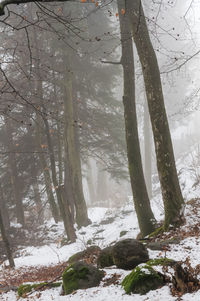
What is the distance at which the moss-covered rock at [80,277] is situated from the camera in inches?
173

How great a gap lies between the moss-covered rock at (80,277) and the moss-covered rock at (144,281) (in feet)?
2.59

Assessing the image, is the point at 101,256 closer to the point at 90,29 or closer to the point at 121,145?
the point at 121,145

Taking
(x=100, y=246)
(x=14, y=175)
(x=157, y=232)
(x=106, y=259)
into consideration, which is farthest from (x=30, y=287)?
(x=14, y=175)

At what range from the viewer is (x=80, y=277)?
4523mm

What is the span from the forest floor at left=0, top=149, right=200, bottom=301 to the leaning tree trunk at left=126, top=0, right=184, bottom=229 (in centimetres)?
50

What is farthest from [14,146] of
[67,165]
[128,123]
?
[128,123]

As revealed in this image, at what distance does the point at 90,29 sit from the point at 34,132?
6.41 meters

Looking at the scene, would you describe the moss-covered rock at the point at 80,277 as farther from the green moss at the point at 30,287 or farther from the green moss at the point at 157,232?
the green moss at the point at 157,232

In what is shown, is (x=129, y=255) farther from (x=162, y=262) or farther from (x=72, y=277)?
(x=72, y=277)

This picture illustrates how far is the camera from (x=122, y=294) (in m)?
3.77

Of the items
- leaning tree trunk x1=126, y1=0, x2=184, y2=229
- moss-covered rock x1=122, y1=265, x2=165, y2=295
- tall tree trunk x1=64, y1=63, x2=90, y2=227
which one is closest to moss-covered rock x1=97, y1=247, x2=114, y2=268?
moss-covered rock x1=122, y1=265, x2=165, y2=295

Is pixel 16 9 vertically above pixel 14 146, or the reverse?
pixel 16 9

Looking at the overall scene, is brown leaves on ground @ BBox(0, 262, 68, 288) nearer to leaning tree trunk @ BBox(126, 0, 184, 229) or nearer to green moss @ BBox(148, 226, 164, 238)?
green moss @ BBox(148, 226, 164, 238)

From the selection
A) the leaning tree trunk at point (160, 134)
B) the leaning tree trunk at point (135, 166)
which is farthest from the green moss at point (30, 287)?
the leaning tree trunk at point (135, 166)
